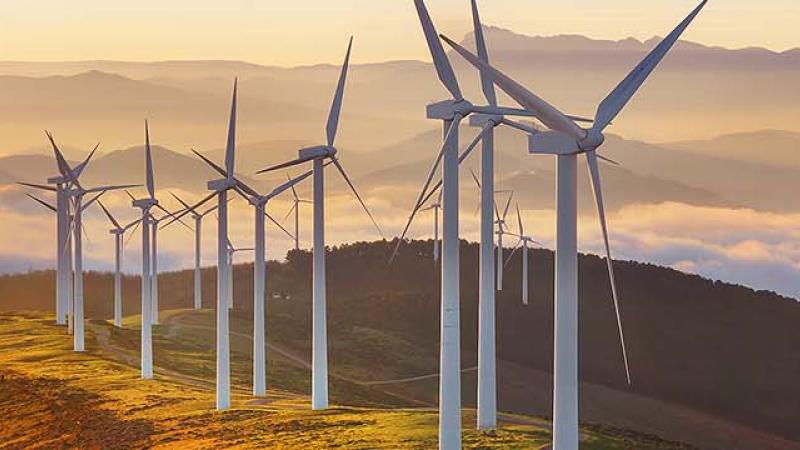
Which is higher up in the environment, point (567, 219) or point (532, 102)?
point (532, 102)

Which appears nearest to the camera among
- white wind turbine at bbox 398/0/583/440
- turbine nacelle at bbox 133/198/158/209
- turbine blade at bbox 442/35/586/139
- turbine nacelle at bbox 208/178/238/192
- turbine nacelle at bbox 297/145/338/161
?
turbine blade at bbox 442/35/586/139

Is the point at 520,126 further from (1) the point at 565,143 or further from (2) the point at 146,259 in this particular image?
(2) the point at 146,259

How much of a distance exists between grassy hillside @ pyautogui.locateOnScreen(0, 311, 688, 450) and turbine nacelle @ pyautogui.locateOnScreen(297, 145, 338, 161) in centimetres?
2222

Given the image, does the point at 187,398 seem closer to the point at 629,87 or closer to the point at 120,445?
the point at 120,445

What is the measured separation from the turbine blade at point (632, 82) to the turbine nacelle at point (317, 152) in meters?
46.9

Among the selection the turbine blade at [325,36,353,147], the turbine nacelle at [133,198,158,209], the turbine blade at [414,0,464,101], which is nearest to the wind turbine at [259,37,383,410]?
the turbine blade at [325,36,353,147]

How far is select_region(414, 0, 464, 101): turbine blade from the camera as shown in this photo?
81.9 m

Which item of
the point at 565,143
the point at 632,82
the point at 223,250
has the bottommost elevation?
the point at 223,250

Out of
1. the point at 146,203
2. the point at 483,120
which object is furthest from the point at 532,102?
the point at 146,203

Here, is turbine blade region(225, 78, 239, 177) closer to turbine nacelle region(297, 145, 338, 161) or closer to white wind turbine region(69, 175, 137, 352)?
turbine nacelle region(297, 145, 338, 161)

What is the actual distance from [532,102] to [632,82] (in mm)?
5791

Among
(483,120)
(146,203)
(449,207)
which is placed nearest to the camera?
(449,207)

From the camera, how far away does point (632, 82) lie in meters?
63.0

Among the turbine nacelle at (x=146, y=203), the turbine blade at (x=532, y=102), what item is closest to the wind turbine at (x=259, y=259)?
the turbine nacelle at (x=146, y=203)
